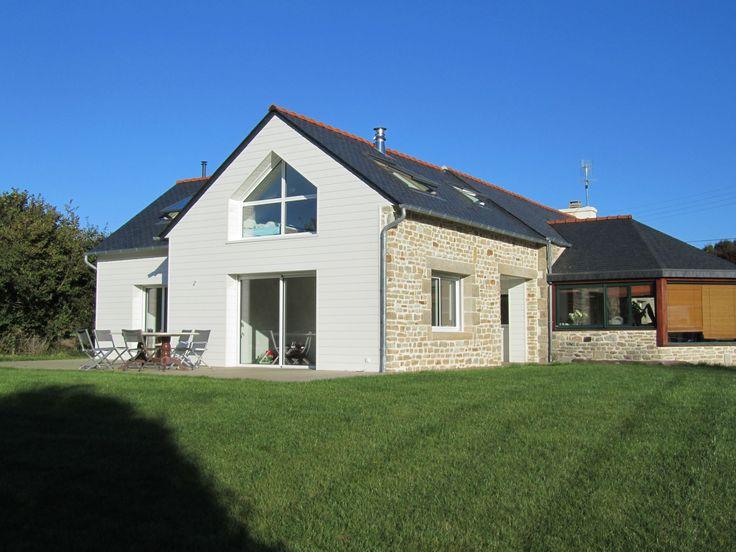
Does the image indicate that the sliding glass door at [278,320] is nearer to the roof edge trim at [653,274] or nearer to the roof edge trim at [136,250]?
the roof edge trim at [136,250]

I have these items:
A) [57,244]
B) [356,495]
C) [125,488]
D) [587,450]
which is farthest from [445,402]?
[57,244]

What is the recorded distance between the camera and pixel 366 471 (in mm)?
5004

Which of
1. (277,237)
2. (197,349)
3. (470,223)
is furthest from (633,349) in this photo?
(197,349)

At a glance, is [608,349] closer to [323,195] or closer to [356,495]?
[323,195]

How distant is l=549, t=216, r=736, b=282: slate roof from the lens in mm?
16812

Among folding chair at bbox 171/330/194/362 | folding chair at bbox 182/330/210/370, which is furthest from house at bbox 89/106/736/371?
folding chair at bbox 171/330/194/362

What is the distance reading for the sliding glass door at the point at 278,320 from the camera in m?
14.8

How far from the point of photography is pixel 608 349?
17.1m

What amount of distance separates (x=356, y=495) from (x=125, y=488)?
1.47 meters

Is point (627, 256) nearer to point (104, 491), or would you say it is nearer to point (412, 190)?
point (412, 190)

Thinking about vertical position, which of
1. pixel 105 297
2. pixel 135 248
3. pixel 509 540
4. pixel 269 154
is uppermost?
pixel 269 154

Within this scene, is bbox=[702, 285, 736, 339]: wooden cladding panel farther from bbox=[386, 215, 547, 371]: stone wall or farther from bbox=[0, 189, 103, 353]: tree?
bbox=[0, 189, 103, 353]: tree

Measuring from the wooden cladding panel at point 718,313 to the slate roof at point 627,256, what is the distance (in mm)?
422

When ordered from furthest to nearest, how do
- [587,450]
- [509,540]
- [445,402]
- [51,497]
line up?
1. [445,402]
2. [587,450]
3. [51,497]
4. [509,540]
